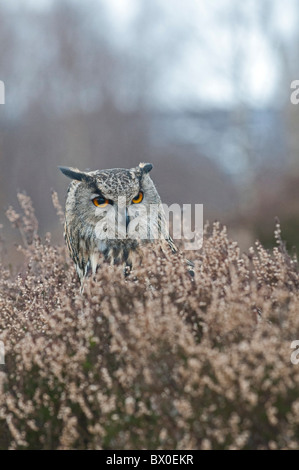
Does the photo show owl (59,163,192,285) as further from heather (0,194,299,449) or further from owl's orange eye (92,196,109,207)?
heather (0,194,299,449)

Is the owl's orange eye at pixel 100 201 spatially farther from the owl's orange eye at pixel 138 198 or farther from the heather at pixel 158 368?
the heather at pixel 158 368

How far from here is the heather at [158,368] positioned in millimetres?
2338

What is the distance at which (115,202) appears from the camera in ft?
11.7

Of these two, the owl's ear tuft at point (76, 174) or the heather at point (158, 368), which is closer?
the heather at point (158, 368)

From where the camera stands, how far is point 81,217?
12.5 feet

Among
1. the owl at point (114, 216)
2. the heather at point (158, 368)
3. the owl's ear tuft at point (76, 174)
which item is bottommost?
the heather at point (158, 368)

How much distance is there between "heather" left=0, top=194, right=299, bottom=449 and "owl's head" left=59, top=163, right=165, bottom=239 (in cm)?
39

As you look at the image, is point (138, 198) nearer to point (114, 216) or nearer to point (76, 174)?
point (114, 216)

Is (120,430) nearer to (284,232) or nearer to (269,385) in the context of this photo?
(269,385)

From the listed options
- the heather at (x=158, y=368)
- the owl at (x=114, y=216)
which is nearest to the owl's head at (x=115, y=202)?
the owl at (x=114, y=216)

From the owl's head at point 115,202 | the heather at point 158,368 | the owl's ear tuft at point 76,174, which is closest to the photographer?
the heather at point 158,368

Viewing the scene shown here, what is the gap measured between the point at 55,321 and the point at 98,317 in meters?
0.29

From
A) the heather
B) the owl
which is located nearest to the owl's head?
the owl
